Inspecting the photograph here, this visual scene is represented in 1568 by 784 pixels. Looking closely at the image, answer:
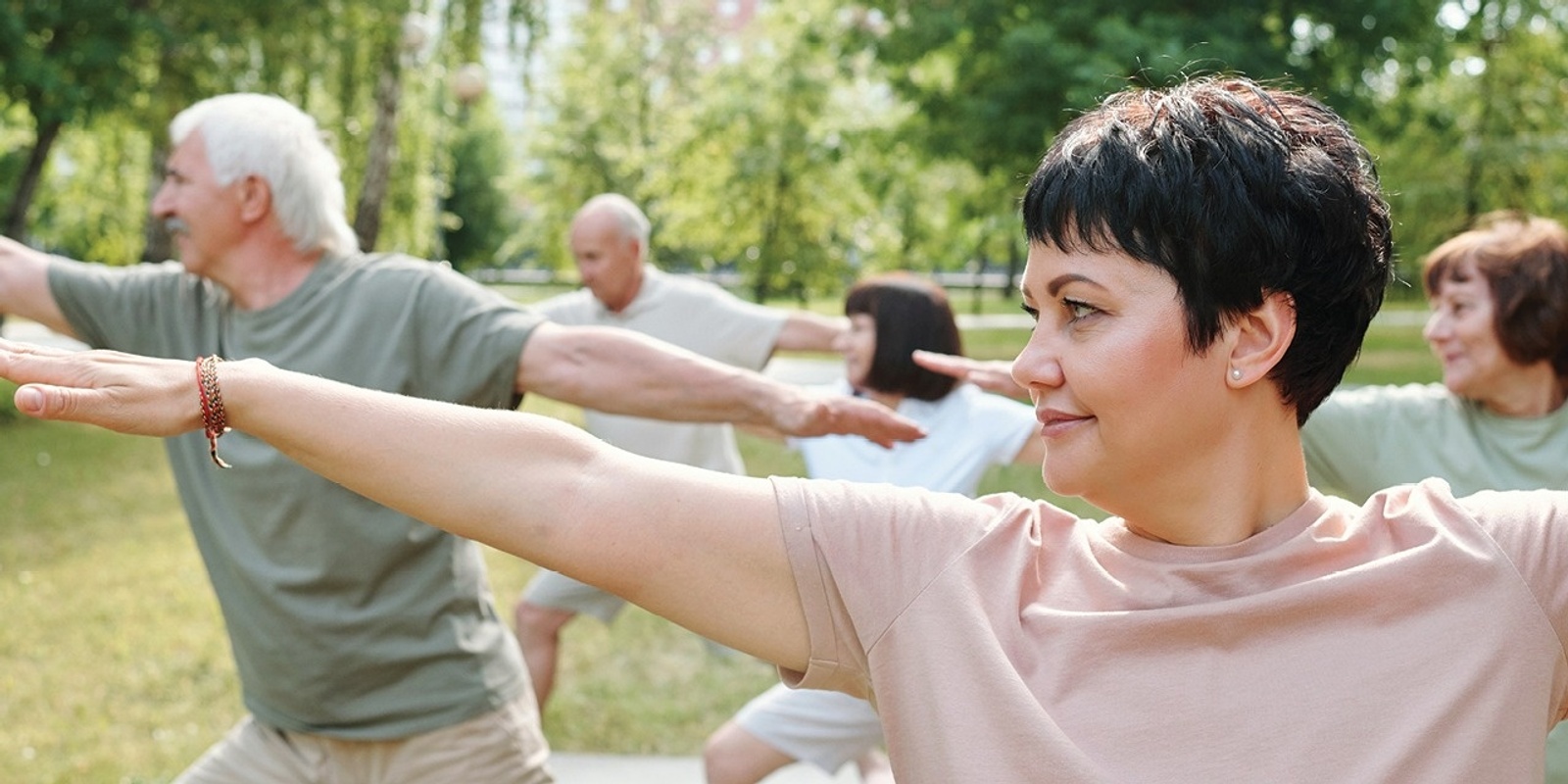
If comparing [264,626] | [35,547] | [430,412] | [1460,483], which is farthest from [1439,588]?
[35,547]

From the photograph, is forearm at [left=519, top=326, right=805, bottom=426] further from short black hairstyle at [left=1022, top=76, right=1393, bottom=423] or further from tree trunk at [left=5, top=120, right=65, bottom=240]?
tree trunk at [left=5, top=120, right=65, bottom=240]

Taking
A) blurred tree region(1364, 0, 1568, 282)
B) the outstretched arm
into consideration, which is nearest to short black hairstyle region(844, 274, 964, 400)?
the outstretched arm

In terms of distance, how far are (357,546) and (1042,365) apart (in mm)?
1852

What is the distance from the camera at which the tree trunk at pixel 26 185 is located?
1456 cm

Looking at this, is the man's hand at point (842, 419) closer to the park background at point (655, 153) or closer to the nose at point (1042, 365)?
the park background at point (655, 153)

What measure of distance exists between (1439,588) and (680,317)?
519cm

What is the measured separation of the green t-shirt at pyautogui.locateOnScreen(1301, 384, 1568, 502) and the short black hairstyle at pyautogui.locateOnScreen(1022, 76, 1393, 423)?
1.58m

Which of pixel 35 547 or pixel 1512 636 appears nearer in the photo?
pixel 1512 636

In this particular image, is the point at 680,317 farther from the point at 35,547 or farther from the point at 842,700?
the point at 35,547

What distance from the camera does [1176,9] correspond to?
1695cm

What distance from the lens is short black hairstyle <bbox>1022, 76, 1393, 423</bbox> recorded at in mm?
1534

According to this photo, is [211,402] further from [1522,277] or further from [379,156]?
[379,156]

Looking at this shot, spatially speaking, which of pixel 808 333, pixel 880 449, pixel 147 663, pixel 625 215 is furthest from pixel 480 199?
pixel 880 449

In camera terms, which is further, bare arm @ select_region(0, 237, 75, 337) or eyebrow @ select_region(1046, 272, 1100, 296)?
bare arm @ select_region(0, 237, 75, 337)
